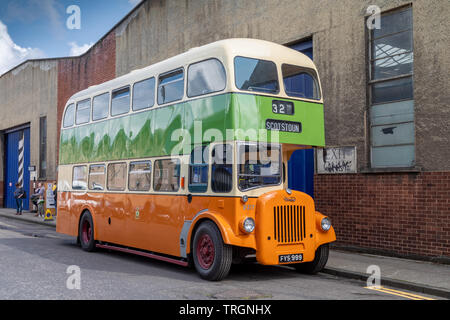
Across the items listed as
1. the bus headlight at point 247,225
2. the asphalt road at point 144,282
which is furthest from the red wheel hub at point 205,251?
the bus headlight at point 247,225

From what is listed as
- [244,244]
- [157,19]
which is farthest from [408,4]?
[157,19]

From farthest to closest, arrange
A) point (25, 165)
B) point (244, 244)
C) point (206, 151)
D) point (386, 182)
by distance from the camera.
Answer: point (25, 165) → point (386, 182) → point (206, 151) → point (244, 244)

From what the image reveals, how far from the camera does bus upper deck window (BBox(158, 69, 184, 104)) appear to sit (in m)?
9.54

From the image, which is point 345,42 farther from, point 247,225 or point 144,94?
point 247,225

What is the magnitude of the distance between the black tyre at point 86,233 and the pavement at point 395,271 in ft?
18.7

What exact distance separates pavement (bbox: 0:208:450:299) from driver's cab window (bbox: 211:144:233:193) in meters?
2.65

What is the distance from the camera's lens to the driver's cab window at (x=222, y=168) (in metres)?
8.21

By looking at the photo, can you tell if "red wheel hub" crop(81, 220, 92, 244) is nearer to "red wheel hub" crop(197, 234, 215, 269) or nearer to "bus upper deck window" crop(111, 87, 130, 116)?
"bus upper deck window" crop(111, 87, 130, 116)

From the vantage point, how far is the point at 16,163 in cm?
3206

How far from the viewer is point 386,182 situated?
11023 millimetres

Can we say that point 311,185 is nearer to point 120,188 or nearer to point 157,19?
point 120,188

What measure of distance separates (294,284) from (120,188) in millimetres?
4895

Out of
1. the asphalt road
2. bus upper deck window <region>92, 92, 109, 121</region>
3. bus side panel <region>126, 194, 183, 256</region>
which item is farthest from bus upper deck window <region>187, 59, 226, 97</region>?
bus upper deck window <region>92, 92, 109, 121</region>

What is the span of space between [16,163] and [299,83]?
27.1 meters
